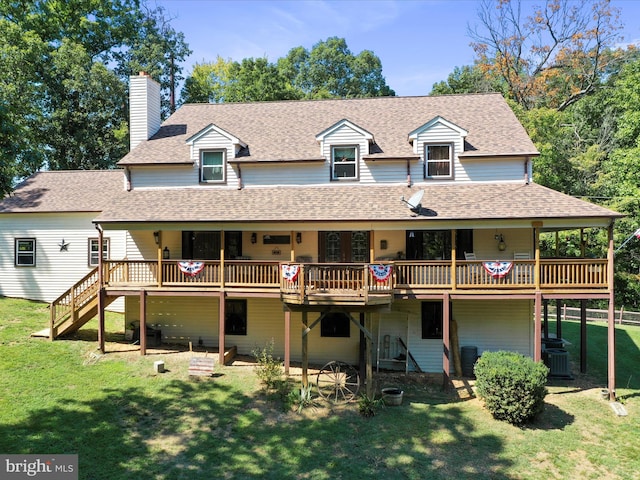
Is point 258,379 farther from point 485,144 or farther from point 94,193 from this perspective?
point 94,193

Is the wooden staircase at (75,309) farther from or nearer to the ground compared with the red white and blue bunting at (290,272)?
nearer to the ground

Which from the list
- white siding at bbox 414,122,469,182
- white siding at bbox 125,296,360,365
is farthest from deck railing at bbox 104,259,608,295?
white siding at bbox 414,122,469,182

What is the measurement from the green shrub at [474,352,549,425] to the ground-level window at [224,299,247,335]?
9.16 m

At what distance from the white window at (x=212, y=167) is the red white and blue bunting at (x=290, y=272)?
6.29 m

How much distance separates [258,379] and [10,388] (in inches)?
277

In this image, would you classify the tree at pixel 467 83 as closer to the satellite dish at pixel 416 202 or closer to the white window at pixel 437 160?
the white window at pixel 437 160

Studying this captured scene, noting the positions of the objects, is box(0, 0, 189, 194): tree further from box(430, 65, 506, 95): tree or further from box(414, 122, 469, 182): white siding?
box(430, 65, 506, 95): tree

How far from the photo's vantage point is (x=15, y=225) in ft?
68.9

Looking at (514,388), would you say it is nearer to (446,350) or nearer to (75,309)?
(446,350)

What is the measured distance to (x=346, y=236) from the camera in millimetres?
16891

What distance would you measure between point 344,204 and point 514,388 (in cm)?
786

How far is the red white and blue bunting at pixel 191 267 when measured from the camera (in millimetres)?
15562

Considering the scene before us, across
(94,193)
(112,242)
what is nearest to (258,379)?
(112,242)

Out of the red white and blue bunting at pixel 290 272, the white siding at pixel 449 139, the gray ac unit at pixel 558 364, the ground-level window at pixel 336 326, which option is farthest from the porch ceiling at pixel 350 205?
the gray ac unit at pixel 558 364
